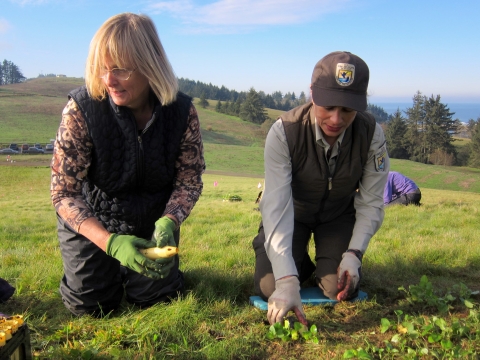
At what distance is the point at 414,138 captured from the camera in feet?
228

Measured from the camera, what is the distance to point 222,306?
3.00m

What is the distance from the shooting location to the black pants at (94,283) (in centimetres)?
310

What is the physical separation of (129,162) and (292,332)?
5.08 feet

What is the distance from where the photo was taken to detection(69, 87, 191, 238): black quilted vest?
289 cm

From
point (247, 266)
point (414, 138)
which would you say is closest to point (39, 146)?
point (247, 266)

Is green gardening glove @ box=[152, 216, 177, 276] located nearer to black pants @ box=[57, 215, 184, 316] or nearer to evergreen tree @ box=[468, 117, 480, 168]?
black pants @ box=[57, 215, 184, 316]

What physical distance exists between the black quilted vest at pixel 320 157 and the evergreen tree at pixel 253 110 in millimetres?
87482

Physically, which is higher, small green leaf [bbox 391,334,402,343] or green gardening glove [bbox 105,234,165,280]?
green gardening glove [bbox 105,234,165,280]

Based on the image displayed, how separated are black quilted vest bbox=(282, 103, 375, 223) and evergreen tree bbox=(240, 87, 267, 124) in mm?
87482

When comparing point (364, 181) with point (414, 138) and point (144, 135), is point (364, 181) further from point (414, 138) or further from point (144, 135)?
point (414, 138)

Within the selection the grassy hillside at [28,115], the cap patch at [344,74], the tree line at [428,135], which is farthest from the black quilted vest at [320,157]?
the tree line at [428,135]

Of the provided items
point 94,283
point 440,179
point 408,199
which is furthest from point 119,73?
point 440,179

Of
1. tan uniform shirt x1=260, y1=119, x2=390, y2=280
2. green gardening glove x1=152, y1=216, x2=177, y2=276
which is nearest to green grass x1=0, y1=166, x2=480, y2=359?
green gardening glove x1=152, y1=216, x2=177, y2=276

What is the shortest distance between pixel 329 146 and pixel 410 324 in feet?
4.16
